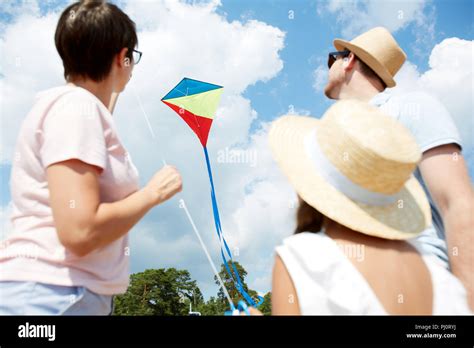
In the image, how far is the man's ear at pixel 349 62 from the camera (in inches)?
140

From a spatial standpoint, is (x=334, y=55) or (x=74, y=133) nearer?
(x=74, y=133)

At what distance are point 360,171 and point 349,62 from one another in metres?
2.13

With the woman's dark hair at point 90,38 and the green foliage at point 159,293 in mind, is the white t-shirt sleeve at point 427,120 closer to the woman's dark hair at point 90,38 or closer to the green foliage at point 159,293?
the woman's dark hair at point 90,38

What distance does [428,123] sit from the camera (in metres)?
2.41

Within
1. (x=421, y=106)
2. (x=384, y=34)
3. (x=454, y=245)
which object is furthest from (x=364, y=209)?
(x=384, y=34)

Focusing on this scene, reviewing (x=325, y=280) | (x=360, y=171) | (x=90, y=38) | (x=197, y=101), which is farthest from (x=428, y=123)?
(x=197, y=101)

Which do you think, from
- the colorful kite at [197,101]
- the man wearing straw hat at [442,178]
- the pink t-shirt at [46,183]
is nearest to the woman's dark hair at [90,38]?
the pink t-shirt at [46,183]

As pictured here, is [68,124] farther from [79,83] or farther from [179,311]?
[179,311]

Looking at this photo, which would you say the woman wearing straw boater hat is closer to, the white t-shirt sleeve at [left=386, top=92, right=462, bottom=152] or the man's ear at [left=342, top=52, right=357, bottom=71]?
the white t-shirt sleeve at [left=386, top=92, right=462, bottom=152]

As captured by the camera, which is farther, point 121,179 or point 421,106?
point 421,106

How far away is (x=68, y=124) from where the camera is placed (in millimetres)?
1555

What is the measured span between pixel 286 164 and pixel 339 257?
1.46 feet

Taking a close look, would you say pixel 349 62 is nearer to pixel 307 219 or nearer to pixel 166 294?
pixel 307 219
